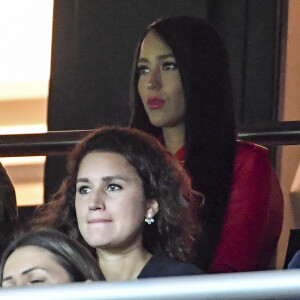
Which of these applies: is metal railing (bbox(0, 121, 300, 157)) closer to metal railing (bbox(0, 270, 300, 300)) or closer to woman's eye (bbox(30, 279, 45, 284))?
woman's eye (bbox(30, 279, 45, 284))

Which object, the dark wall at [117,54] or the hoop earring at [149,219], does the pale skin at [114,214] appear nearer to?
the hoop earring at [149,219]

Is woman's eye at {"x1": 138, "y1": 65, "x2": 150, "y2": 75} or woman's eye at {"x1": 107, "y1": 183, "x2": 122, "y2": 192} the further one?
Answer: woman's eye at {"x1": 138, "y1": 65, "x2": 150, "y2": 75}

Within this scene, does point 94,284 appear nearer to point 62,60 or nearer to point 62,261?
point 62,261

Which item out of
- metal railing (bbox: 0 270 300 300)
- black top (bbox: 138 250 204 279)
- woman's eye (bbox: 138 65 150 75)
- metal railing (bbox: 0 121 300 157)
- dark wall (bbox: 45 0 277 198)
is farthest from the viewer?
dark wall (bbox: 45 0 277 198)

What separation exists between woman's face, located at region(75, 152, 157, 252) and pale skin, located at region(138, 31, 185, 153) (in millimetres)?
300

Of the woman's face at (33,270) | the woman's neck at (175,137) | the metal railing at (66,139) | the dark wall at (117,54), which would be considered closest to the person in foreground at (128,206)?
the woman's neck at (175,137)

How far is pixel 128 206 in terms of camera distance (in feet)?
9.70

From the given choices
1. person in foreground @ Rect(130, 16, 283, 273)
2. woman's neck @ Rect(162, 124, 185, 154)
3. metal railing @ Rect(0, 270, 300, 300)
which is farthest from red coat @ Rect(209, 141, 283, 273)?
metal railing @ Rect(0, 270, 300, 300)

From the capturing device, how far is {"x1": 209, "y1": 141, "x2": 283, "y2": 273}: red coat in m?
3.12

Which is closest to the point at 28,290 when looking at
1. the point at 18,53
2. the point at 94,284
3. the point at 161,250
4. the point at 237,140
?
the point at 94,284

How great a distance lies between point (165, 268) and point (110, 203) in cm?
18

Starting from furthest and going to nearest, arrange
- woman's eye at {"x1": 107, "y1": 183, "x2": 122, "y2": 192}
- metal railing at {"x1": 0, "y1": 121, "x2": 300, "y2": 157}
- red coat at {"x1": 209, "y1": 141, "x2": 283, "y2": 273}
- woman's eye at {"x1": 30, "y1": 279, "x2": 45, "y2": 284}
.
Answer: metal railing at {"x1": 0, "y1": 121, "x2": 300, "y2": 157}, red coat at {"x1": 209, "y1": 141, "x2": 283, "y2": 273}, woman's eye at {"x1": 107, "y1": 183, "x2": 122, "y2": 192}, woman's eye at {"x1": 30, "y1": 279, "x2": 45, "y2": 284}

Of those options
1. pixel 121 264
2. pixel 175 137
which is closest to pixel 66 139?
pixel 175 137

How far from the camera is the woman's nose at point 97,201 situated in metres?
2.92
